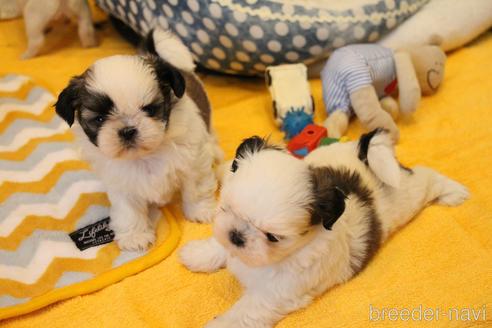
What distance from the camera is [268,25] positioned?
296 centimetres

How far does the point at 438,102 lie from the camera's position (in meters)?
3.06

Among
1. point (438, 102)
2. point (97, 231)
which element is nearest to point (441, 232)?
point (438, 102)

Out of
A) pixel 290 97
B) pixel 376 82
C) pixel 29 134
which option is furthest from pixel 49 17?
pixel 376 82

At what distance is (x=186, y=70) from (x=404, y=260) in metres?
1.37

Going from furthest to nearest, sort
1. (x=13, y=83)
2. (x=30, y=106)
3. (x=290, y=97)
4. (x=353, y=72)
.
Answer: (x=13, y=83) < (x=30, y=106) < (x=290, y=97) < (x=353, y=72)

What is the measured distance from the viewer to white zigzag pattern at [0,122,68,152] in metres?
2.75

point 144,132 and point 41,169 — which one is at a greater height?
point 144,132

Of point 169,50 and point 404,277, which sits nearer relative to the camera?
point 404,277

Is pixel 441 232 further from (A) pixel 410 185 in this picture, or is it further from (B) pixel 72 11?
(B) pixel 72 11

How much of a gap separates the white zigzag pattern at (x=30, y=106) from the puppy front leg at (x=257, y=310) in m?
1.88

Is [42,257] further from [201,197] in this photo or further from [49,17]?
[49,17]

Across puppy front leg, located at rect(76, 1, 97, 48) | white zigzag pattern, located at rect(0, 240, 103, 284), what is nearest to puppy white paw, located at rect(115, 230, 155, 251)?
white zigzag pattern, located at rect(0, 240, 103, 284)

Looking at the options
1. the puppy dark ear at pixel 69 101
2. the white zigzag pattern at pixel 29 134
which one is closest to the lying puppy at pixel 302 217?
the puppy dark ear at pixel 69 101

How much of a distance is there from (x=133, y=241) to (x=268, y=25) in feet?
5.06
